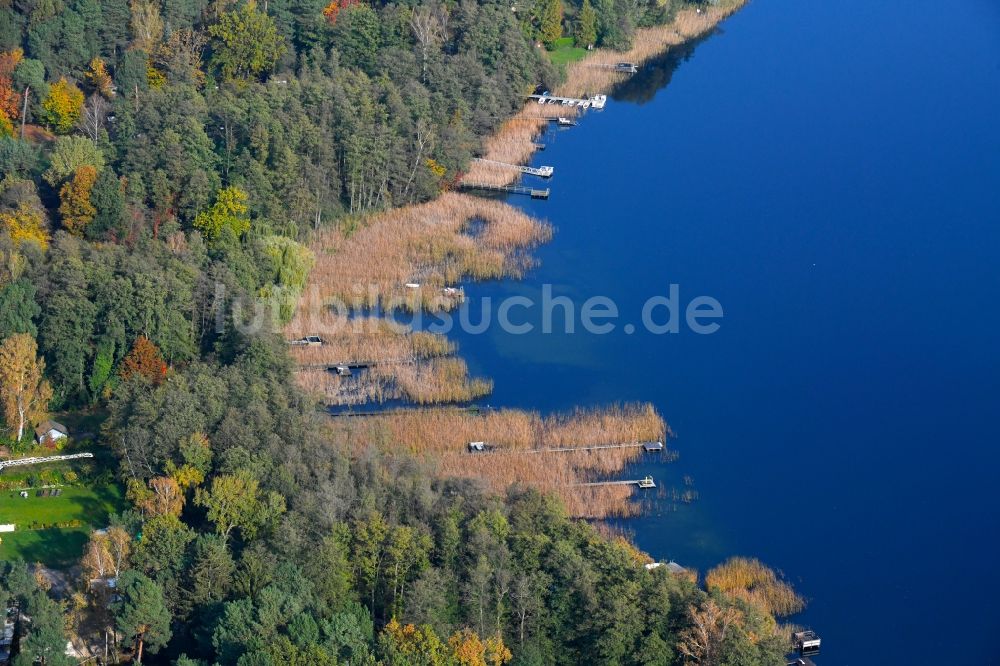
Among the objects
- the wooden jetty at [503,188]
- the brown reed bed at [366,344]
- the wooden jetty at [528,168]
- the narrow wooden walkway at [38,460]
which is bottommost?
the narrow wooden walkway at [38,460]

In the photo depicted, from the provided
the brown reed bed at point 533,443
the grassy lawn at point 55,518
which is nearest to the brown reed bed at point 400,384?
the brown reed bed at point 533,443

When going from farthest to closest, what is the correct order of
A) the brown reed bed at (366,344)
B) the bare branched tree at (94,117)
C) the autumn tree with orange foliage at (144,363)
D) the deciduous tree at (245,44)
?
the deciduous tree at (245,44) < the bare branched tree at (94,117) < the brown reed bed at (366,344) < the autumn tree with orange foliage at (144,363)

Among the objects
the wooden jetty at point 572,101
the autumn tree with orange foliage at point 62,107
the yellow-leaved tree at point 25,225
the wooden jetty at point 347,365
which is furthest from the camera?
the wooden jetty at point 572,101

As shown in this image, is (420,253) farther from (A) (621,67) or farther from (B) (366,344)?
→ (A) (621,67)

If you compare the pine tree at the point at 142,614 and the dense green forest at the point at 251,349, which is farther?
the dense green forest at the point at 251,349

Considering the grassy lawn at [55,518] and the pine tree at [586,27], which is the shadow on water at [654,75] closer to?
the pine tree at [586,27]

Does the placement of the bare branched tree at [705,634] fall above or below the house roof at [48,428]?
below

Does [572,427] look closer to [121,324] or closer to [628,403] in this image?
[628,403]

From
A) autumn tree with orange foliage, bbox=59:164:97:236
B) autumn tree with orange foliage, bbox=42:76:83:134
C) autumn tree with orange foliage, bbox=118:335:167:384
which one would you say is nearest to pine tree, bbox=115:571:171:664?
autumn tree with orange foliage, bbox=118:335:167:384
